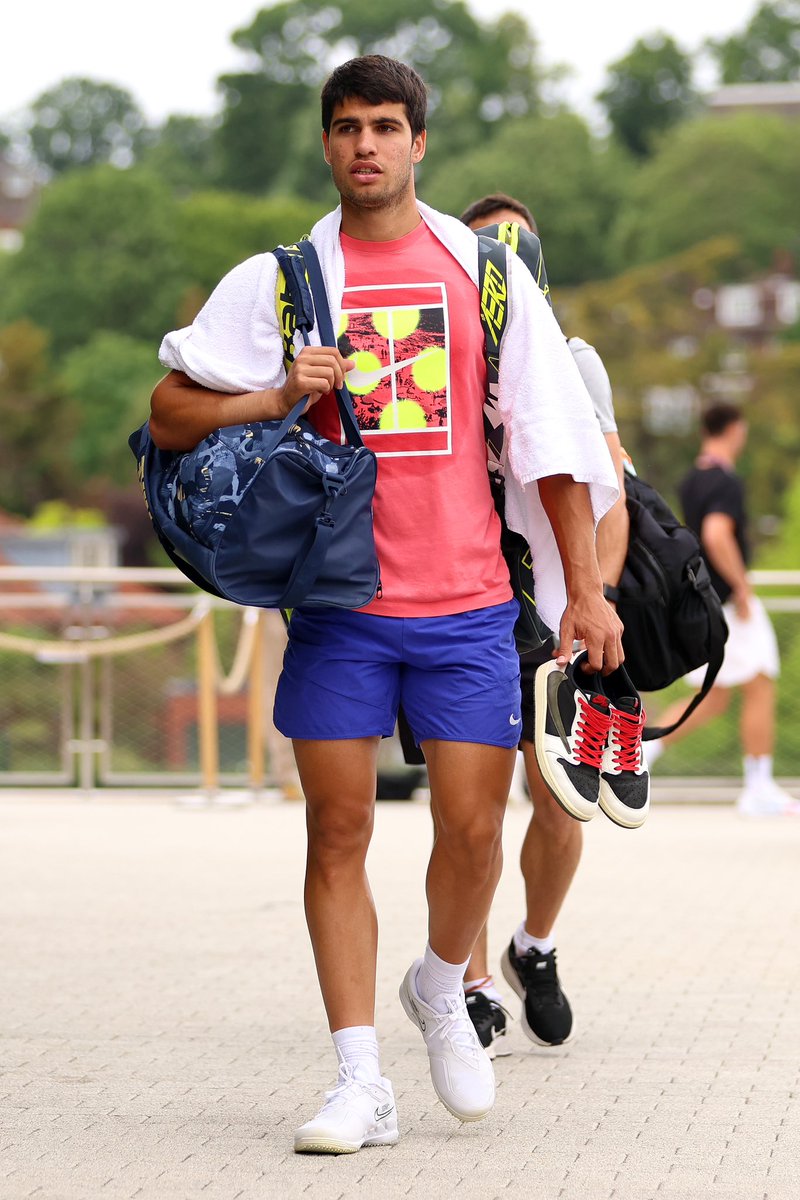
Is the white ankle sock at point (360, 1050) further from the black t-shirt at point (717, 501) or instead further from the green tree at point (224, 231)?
the green tree at point (224, 231)

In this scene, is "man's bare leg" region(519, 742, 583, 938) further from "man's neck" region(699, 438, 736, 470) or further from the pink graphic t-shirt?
"man's neck" region(699, 438, 736, 470)

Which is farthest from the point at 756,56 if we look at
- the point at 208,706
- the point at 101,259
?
the point at 208,706

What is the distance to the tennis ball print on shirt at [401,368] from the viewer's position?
430 cm

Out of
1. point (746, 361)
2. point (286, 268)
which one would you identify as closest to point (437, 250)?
point (286, 268)

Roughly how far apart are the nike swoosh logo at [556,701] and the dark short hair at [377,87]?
111cm

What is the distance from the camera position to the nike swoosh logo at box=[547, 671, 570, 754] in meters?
4.33

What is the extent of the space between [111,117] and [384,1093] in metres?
118

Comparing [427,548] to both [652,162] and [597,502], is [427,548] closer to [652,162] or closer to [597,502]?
[597,502]

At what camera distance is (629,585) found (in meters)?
5.43

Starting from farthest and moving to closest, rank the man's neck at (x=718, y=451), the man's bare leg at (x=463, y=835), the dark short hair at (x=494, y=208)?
the man's neck at (x=718, y=451)
the dark short hair at (x=494, y=208)
the man's bare leg at (x=463, y=835)

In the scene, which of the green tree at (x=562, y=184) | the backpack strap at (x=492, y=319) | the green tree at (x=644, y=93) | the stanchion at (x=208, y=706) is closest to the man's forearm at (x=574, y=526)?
the backpack strap at (x=492, y=319)

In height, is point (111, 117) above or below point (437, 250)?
above

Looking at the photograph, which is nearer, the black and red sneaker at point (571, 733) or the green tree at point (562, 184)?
the black and red sneaker at point (571, 733)

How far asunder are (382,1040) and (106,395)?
90.2 meters
